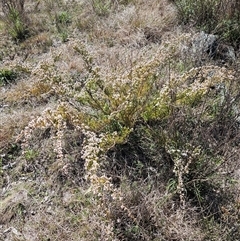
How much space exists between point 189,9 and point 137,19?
71 cm

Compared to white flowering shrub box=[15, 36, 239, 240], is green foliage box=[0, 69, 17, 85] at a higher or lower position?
higher

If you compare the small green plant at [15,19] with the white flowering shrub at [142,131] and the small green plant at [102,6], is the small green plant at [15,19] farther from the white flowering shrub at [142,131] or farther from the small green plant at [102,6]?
the white flowering shrub at [142,131]

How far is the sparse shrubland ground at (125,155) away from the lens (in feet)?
7.42

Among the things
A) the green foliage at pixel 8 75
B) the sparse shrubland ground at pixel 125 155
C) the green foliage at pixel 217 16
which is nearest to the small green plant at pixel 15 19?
the green foliage at pixel 8 75

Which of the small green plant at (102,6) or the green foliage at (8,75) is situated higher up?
the small green plant at (102,6)

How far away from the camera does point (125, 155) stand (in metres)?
2.84

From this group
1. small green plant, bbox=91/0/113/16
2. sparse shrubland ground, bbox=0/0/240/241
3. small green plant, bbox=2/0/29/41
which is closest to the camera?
sparse shrubland ground, bbox=0/0/240/241

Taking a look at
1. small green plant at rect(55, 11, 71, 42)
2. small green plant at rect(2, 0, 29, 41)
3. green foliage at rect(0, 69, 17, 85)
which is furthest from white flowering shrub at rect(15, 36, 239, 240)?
small green plant at rect(2, 0, 29, 41)

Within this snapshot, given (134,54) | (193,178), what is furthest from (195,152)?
(134,54)

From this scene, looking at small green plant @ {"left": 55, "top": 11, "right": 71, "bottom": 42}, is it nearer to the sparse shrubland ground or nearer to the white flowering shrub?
the sparse shrubland ground

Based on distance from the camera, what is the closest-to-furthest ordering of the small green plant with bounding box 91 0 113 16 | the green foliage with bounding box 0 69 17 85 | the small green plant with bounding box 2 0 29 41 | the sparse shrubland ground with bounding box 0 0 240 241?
1. the sparse shrubland ground with bounding box 0 0 240 241
2. the green foliage with bounding box 0 69 17 85
3. the small green plant with bounding box 2 0 29 41
4. the small green plant with bounding box 91 0 113 16

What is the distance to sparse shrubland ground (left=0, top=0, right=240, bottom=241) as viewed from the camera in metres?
2.26

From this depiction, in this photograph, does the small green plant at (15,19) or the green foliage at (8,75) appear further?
the small green plant at (15,19)

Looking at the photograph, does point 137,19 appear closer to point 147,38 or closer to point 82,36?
point 147,38
